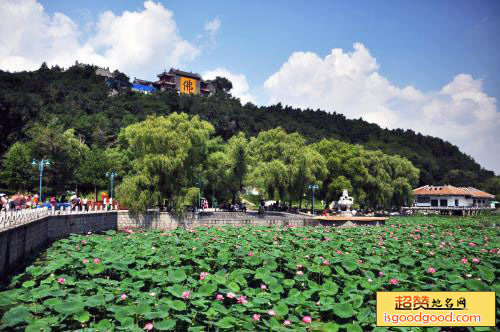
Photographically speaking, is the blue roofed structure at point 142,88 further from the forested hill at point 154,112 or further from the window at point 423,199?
the window at point 423,199

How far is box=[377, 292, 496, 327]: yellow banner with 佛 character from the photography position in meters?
6.74

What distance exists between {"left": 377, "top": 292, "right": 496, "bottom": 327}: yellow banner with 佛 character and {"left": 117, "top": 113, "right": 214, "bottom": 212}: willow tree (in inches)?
1025

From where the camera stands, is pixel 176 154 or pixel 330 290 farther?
pixel 176 154

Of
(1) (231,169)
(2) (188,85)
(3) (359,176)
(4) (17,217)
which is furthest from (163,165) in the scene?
(2) (188,85)

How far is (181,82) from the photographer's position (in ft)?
407

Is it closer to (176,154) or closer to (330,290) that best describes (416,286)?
(330,290)

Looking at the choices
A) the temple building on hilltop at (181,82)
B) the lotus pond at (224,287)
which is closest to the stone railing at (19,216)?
the lotus pond at (224,287)

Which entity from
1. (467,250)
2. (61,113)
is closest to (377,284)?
(467,250)

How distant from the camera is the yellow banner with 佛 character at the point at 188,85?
4899 inches

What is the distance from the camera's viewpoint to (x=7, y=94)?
181ft

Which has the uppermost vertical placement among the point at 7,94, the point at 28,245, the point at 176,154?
the point at 7,94

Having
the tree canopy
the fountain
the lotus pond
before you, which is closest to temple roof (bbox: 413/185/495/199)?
the tree canopy

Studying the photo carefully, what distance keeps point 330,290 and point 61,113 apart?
77.6 metres

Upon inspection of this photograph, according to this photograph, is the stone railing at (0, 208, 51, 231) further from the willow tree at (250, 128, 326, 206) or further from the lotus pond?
the willow tree at (250, 128, 326, 206)
